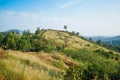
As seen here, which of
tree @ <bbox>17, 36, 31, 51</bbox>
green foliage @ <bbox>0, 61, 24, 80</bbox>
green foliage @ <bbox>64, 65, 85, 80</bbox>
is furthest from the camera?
tree @ <bbox>17, 36, 31, 51</bbox>

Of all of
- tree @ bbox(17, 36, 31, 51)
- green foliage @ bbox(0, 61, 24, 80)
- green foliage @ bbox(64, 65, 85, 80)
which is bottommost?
tree @ bbox(17, 36, 31, 51)

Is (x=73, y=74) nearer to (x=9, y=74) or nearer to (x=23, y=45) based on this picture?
(x=9, y=74)

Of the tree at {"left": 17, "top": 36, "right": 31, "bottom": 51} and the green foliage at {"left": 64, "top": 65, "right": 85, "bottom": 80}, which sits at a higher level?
the green foliage at {"left": 64, "top": 65, "right": 85, "bottom": 80}

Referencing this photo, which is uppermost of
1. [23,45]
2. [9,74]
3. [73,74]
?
[9,74]

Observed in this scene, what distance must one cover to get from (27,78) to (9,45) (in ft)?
279

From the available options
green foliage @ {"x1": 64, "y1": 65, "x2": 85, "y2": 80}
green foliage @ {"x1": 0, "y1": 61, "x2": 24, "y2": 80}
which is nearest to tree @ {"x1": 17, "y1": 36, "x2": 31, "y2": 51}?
green foliage @ {"x1": 64, "y1": 65, "x2": 85, "y2": 80}

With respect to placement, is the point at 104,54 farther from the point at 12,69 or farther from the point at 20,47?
the point at 12,69

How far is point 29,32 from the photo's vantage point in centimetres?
12531

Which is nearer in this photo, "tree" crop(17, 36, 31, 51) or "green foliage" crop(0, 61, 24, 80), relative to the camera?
"green foliage" crop(0, 61, 24, 80)

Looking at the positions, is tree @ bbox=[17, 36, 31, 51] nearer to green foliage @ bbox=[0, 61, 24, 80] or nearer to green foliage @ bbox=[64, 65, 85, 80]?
green foliage @ bbox=[64, 65, 85, 80]

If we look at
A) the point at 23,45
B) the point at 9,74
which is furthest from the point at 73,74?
the point at 23,45

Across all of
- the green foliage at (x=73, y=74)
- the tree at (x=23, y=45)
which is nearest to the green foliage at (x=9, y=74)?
the green foliage at (x=73, y=74)

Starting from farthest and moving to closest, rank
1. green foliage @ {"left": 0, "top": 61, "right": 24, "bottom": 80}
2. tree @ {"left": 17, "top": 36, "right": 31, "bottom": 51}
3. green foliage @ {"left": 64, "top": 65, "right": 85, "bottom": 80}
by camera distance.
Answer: tree @ {"left": 17, "top": 36, "right": 31, "bottom": 51}, green foliage @ {"left": 64, "top": 65, "right": 85, "bottom": 80}, green foliage @ {"left": 0, "top": 61, "right": 24, "bottom": 80}

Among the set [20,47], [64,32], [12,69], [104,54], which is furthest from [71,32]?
[12,69]
